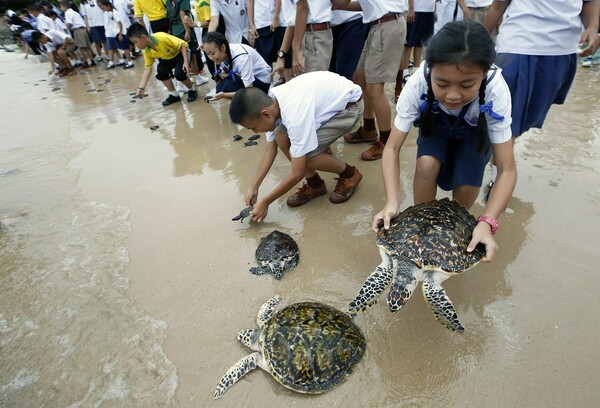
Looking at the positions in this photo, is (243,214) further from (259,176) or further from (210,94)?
(210,94)

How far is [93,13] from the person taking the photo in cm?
1075

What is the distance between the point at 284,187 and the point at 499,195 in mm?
1450

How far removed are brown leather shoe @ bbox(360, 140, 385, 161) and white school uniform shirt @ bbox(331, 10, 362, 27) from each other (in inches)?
52.2

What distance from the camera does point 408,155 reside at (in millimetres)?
3508

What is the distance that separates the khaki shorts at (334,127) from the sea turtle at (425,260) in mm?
1216

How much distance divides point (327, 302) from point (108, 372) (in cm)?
128

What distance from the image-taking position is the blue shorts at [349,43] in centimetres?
356

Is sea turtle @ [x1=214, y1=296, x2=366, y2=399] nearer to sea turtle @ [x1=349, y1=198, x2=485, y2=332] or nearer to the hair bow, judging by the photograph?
sea turtle @ [x1=349, y1=198, x2=485, y2=332]

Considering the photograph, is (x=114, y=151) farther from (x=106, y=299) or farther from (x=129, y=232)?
(x=106, y=299)

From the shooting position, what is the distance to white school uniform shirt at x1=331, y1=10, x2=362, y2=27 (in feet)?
11.7

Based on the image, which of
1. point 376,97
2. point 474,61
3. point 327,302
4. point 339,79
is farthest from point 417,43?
point 327,302

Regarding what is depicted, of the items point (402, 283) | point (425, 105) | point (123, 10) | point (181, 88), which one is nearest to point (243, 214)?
point (402, 283)

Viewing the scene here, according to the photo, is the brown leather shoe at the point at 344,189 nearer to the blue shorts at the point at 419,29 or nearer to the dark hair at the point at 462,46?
the dark hair at the point at 462,46

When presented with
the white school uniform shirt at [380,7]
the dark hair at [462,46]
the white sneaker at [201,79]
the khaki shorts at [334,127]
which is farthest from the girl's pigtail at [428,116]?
the white sneaker at [201,79]
